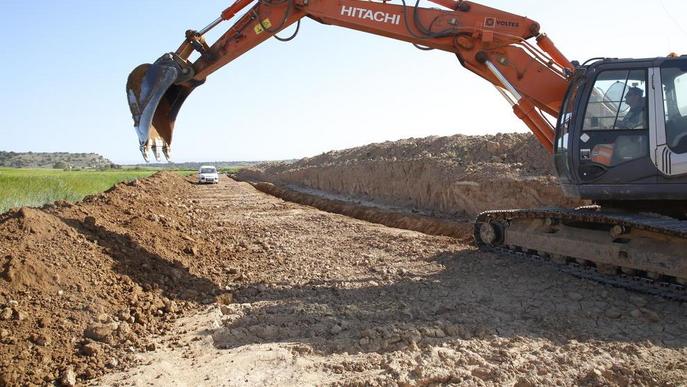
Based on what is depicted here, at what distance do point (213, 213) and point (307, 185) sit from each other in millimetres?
18752

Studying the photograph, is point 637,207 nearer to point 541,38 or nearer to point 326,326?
point 541,38

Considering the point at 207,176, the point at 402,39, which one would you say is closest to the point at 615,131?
the point at 402,39

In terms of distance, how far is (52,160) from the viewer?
151 meters

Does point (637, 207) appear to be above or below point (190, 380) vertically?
above

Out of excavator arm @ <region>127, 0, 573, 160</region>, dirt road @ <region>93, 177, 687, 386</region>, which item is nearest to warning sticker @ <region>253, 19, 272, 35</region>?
excavator arm @ <region>127, 0, 573, 160</region>

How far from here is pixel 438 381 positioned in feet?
13.4

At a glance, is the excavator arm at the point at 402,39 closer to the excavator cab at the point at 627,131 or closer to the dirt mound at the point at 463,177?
the excavator cab at the point at 627,131

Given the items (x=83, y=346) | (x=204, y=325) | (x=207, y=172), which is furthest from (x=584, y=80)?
(x=207, y=172)

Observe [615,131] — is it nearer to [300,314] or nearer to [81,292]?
[300,314]

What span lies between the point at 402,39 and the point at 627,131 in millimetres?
3377

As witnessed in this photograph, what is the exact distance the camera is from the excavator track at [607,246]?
5996 mm

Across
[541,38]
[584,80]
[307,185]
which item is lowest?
[307,185]

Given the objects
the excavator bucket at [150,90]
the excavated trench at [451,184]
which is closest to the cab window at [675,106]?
the excavated trench at [451,184]

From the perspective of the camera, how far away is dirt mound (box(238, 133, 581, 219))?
44.4ft
